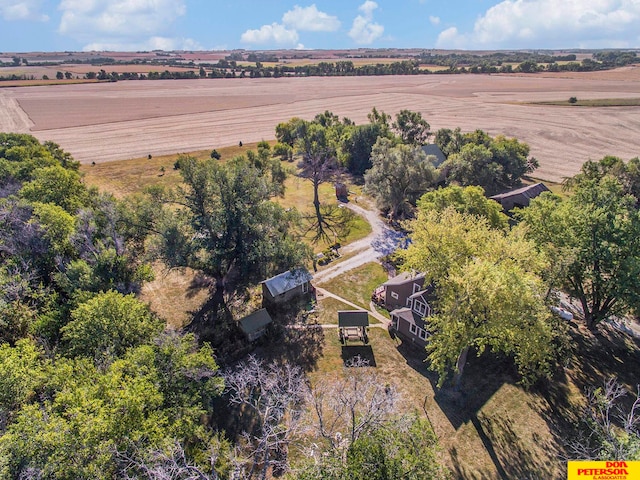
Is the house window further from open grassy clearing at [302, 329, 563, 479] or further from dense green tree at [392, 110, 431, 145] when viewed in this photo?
dense green tree at [392, 110, 431, 145]

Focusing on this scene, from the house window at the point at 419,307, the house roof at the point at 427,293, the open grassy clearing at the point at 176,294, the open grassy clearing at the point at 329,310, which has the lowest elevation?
the open grassy clearing at the point at 329,310

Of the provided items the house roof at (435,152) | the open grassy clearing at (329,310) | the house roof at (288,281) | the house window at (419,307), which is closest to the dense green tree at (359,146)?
the house roof at (435,152)

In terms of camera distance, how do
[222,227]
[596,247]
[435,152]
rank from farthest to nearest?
[435,152] → [222,227] → [596,247]

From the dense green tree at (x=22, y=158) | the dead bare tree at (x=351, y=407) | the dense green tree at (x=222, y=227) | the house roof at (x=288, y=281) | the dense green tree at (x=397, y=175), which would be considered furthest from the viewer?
the dense green tree at (x=397, y=175)

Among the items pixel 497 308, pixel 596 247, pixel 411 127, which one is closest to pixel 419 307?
pixel 497 308

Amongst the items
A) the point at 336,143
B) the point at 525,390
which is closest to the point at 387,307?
the point at 525,390

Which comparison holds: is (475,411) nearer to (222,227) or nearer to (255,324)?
(255,324)

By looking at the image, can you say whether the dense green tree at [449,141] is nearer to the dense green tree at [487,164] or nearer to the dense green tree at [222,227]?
the dense green tree at [487,164]

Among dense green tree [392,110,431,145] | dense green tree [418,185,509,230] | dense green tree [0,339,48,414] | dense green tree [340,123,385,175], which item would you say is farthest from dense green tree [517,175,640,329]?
dense green tree [392,110,431,145]
